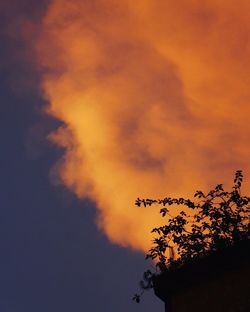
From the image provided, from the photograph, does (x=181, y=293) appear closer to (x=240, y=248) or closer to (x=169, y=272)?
(x=169, y=272)

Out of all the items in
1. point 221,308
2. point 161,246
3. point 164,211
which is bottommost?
point 221,308

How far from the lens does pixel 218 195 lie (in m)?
14.3

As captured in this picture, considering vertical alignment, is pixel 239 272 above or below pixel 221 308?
above

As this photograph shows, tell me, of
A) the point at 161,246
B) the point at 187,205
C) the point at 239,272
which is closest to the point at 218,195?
the point at 187,205

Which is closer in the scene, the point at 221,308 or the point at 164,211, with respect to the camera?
the point at 221,308

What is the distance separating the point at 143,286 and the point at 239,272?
2.99 m

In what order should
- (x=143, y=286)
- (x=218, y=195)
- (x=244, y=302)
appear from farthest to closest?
1. (x=218, y=195)
2. (x=143, y=286)
3. (x=244, y=302)

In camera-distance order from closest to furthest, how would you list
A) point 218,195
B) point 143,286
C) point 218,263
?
point 218,263 < point 143,286 < point 218,195

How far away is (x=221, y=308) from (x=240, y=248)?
1470 millimetres

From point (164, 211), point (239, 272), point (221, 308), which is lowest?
point (221, 308)

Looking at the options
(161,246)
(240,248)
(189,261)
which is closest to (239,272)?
(240,248)

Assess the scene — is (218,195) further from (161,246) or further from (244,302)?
(244,302)

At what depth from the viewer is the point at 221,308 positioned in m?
11.5

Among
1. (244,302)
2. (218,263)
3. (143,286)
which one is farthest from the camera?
(143,286)
